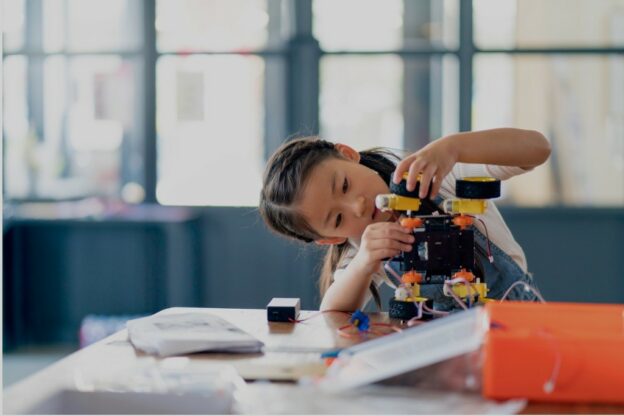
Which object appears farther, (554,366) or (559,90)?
(559,90)

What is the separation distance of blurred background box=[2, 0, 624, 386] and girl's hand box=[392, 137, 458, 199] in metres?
2.57

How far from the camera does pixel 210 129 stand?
4.48m

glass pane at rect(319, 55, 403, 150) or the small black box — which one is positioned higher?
glass pane at rect(319, 55, 403, 150)

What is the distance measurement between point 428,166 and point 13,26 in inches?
138

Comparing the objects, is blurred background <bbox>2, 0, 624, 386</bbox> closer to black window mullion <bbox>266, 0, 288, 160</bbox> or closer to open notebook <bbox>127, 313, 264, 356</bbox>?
black window mullion <bbox>266, 0, 288, 160</bbox>

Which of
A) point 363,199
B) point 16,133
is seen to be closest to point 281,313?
point 363,199

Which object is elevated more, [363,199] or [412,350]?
[363,199]

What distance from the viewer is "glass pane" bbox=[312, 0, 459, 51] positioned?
4.29 meters

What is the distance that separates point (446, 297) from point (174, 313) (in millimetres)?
459

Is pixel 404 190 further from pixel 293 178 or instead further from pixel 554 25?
pixel 554 25

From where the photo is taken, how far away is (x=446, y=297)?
62.6 inches

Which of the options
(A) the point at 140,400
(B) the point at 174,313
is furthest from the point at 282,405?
(B) the point at 174,313

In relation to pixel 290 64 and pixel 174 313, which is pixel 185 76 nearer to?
pixel 290 64

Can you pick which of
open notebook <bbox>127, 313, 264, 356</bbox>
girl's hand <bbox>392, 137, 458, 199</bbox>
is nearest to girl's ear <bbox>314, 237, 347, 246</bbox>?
girl's hand <bbox>392, 137, 458, 199</bbox>
